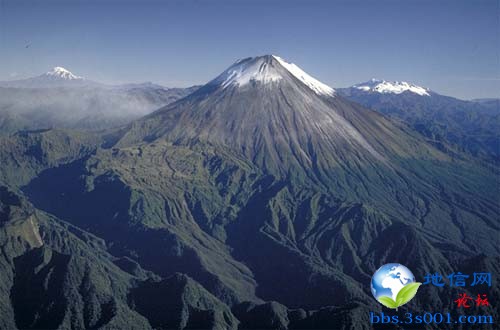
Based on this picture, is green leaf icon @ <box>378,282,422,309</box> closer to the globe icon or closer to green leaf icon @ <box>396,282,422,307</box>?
green leaf icon @ <box>396,282,422,307</box>

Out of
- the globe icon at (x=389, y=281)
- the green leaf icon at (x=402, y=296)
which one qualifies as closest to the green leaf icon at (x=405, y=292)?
the green leaf icon at (x=402, y=296)

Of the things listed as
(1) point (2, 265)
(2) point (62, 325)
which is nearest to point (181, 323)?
(2) point (62, 325)

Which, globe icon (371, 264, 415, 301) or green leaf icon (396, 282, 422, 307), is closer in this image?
green leaf icon (396, 282, 422, 307)

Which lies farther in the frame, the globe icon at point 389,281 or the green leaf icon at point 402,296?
the globe icon at point 389,281

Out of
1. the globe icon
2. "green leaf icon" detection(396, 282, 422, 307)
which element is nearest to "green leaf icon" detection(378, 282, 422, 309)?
"green leaf icon" detection(396, 282, 422, 307)

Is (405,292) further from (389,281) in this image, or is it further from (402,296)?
(389,281)

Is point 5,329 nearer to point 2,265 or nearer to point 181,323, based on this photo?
point 2,265

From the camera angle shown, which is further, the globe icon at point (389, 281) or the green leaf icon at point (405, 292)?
the globe icon at point (389, 281)

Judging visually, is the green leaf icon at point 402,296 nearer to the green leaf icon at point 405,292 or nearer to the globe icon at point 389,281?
the green leaf icon at point 405,292
